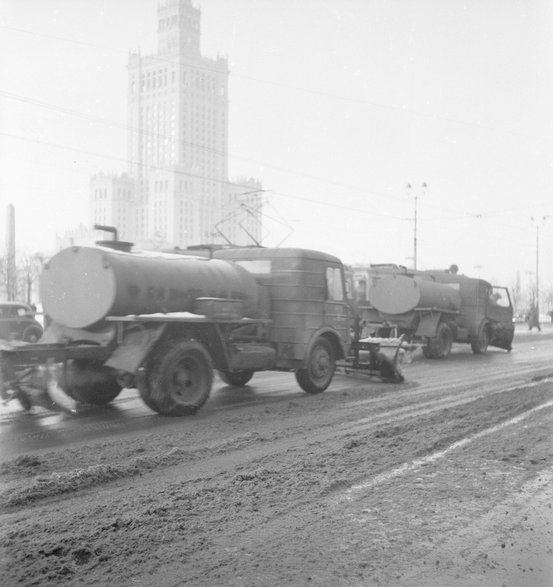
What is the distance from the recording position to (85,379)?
8656mm

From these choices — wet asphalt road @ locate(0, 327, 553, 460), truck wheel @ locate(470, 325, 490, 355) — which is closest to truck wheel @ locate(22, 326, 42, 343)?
wet asphalt road @ locate(0, 327, 553, 460)

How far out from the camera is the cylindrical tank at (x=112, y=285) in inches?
339

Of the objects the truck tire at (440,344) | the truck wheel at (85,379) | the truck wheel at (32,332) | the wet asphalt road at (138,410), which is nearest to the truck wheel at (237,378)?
the wet asphalt road at (138,410)

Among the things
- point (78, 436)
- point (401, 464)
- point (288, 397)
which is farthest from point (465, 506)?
point (288, 397)

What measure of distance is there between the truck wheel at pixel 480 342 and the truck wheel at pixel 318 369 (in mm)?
11798

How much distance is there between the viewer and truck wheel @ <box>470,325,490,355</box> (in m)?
22.4

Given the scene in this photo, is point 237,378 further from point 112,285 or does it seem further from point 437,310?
point 437,310

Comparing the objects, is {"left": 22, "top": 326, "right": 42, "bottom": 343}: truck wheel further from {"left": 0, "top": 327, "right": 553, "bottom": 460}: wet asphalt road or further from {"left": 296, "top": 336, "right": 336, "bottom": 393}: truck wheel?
{"left": 296, "top": 336, "right": 336, "bottom": 393}: truck wheel

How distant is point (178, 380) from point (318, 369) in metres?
3.26

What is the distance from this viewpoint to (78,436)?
738 centimetres

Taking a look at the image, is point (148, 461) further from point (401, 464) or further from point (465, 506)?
point (465, 506)

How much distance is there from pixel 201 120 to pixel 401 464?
9.60 metres

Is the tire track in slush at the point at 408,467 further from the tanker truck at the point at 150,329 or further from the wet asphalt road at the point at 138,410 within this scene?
the tanker truck at the point at 150,329

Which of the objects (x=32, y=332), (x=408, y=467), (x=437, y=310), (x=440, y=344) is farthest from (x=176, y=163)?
(x=440, y=344)
